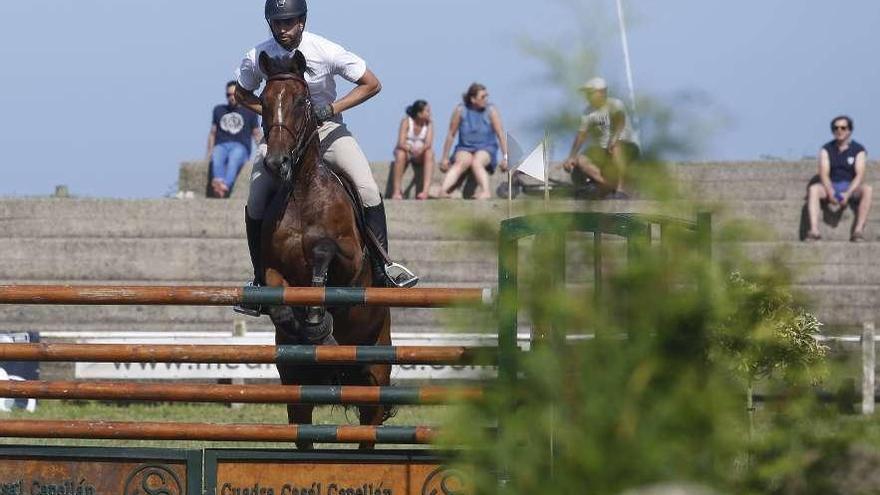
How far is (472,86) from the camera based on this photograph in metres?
18.2

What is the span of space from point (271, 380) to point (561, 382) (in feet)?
45.9

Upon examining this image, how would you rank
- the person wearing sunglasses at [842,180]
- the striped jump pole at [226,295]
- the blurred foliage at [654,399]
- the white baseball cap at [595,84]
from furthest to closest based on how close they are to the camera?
the person wearing sunglasses at [842,180] < the striped jump pole at [226,295] < the white baseball cap at [595,84] < the blurred foliage at [654,399]

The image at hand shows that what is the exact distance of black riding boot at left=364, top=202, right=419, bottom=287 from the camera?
8305 millimetres

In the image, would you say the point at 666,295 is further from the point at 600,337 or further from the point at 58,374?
the point at 58,374

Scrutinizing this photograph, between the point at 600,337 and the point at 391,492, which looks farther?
the point at 391,492

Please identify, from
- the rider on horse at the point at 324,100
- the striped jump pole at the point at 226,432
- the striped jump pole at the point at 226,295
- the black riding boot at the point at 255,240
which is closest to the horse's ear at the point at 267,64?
the rider on horse at the point at 324,100

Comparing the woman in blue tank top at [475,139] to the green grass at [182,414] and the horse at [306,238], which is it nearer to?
the green grass at [182,414]

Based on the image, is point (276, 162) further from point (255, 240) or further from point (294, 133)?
point (255, 240)

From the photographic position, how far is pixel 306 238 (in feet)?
26.5

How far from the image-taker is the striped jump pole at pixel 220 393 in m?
6.04

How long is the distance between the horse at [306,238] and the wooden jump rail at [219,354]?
1.54 meters

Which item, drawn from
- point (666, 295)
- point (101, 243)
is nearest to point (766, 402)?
point (666, 295)

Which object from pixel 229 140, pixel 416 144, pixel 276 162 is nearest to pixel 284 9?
pixel 276 162

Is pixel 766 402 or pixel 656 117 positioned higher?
pixel 656 117
